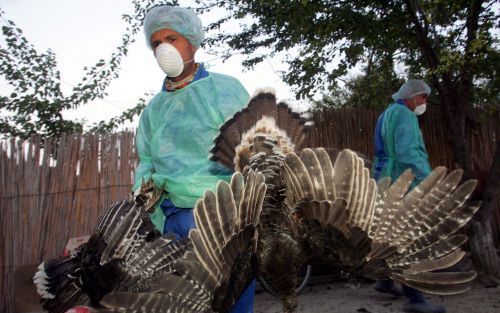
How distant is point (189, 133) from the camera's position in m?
2.52

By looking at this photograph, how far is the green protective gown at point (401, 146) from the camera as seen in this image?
4398 millimetres

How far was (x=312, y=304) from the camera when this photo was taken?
508 centimetres

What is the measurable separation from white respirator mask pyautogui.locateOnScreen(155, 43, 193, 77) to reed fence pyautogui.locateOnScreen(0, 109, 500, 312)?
313cm

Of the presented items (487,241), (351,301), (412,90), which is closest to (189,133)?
(412,90)

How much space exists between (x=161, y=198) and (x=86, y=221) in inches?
127

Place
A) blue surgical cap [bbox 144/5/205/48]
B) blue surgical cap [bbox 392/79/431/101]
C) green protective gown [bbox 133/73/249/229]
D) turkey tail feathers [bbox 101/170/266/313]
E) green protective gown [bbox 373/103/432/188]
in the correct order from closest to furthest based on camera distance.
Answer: turkey tail feathers [bbox 101/170/266/313] < green protective gown [bbox 133/73/249/229] < blue surgical cap [bbox 144/5/205/48] < green protective gown [bbox 373/103/432/188] < blue surgical cap [bbox 392/79/431/101]

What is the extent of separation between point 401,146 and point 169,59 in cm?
282

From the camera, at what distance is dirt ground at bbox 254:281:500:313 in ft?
15.4

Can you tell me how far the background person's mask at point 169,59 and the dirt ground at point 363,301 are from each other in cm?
317

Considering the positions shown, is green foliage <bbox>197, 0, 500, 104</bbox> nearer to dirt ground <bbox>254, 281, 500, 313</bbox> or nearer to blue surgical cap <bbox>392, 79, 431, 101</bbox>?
blue surgical cap <bbox>392, 79, 431, 101</bbox>

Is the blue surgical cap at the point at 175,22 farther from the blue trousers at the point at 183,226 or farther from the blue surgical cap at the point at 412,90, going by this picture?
the blue surgical cap at the point at 412,90

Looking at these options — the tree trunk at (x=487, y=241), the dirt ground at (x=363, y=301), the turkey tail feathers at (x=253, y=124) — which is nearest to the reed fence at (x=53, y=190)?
the dirt ground at (x=363, y=301)

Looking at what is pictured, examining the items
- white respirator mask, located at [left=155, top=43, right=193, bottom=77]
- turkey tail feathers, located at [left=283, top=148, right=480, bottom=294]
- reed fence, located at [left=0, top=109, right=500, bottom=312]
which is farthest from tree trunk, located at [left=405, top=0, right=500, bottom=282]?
reed fence, located at [left=0, top=109, right=500, bottom=312]

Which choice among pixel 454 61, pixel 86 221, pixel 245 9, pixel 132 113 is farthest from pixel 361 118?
pixel 86 221
